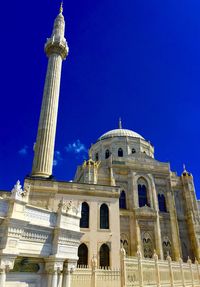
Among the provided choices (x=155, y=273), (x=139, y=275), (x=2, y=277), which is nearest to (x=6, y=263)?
(x=2, y=277)

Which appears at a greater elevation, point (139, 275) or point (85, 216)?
point (85, 216)

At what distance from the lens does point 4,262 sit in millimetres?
5988

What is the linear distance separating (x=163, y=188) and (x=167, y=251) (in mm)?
6997

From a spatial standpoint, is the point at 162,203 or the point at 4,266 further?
the point at 162,203

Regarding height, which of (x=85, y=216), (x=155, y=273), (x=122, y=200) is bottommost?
(x=155, y=273)

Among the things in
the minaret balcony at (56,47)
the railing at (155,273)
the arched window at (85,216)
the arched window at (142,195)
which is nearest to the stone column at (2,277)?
the railing at (155,273)

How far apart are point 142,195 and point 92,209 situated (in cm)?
1216

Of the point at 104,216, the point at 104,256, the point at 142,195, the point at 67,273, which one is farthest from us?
the point at 142,195

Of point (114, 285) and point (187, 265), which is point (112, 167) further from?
point (114, 285)

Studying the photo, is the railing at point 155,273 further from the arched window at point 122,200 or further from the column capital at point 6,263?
the column capital at point 6,263

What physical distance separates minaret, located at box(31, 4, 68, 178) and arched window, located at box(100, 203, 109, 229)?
14.9 feet

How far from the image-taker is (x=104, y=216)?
17578mm

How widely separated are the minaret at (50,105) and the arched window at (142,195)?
13.7 metres

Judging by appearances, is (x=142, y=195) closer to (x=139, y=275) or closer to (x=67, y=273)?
(x=139, y=275)
